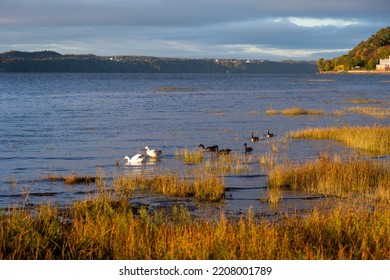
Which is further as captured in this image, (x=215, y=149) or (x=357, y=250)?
(x=215, y=149)

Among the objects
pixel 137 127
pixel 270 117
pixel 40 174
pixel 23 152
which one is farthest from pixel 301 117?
pixel 40 174

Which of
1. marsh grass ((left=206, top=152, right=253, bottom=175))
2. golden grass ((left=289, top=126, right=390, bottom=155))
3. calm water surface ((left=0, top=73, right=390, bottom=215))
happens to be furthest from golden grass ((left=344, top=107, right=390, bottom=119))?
marsh grass ((left=206, top=152, right=253, bottom=175))

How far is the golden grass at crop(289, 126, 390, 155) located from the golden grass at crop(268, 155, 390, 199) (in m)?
6.71

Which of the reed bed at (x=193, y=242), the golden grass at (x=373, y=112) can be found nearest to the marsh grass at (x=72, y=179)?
the reed bed at (x=193, y=242)

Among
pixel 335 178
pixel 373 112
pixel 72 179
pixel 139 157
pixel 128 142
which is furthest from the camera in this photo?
pixel 373 112

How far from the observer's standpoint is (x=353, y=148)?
90.1 feet

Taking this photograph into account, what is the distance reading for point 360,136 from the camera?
28594 mm

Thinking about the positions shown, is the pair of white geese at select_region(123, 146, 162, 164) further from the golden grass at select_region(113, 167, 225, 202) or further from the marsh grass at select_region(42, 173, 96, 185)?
the golden grass at select_region(113, 167, 225, 202)

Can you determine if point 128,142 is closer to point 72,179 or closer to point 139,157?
point 139,157

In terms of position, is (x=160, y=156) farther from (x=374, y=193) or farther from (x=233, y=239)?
(x=233, y=239)

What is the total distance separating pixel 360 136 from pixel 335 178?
10889 millimetres

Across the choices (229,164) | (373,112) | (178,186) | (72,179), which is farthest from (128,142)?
(373,112)

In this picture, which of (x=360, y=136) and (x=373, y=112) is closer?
(x=360, y=136)

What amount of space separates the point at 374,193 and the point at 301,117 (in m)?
30.2
